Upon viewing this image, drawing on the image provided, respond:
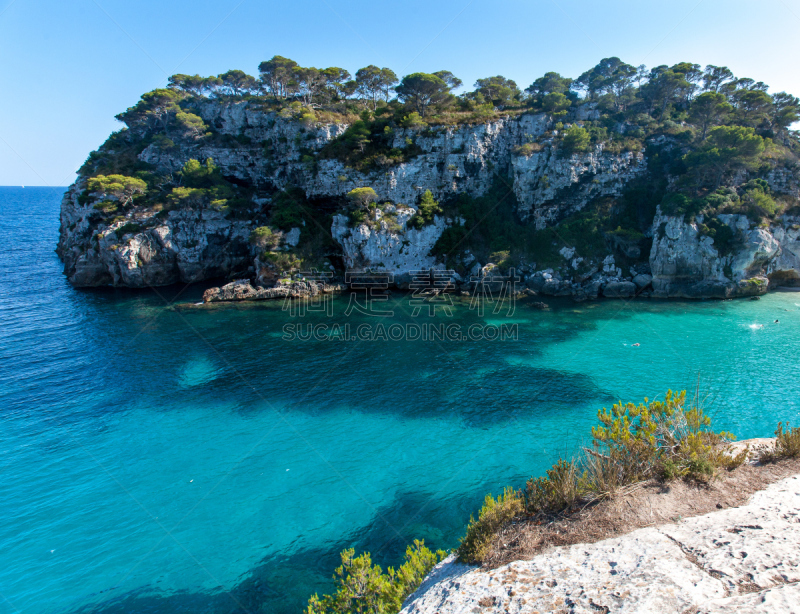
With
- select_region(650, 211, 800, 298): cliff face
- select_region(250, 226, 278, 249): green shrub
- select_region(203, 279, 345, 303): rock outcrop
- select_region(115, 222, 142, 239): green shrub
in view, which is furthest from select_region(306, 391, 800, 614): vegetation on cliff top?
select_region(115, 222, 142, 239): green shrub

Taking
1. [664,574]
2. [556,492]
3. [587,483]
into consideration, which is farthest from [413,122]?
[664,574]

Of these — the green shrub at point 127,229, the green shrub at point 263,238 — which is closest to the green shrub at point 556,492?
the green shrub at point 263,238

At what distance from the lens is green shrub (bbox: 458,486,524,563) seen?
30.2 ft

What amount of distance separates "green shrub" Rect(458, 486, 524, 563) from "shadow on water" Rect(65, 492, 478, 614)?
17.9 feet

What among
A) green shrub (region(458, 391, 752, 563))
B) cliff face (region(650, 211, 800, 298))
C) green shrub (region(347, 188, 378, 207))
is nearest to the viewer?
green shrub (region(458, 391, 752, 563))

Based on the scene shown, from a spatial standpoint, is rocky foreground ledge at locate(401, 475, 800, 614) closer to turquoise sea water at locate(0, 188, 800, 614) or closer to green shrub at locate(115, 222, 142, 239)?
turquoise sea water at locate(0, 188, 800, 614)

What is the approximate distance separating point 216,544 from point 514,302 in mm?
35232

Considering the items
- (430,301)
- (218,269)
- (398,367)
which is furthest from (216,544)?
(218,269)

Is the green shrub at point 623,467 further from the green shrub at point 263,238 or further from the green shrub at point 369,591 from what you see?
the green shrub at point 263,238

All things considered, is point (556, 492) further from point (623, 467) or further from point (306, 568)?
point (306, 568)

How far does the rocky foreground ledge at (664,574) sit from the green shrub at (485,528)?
38 centimetres

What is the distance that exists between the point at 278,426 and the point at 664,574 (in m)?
19.1

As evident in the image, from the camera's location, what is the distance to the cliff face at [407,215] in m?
42.8

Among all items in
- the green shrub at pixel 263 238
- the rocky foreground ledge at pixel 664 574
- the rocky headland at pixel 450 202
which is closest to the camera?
the rocky foreground ledge at pixel 664 574
